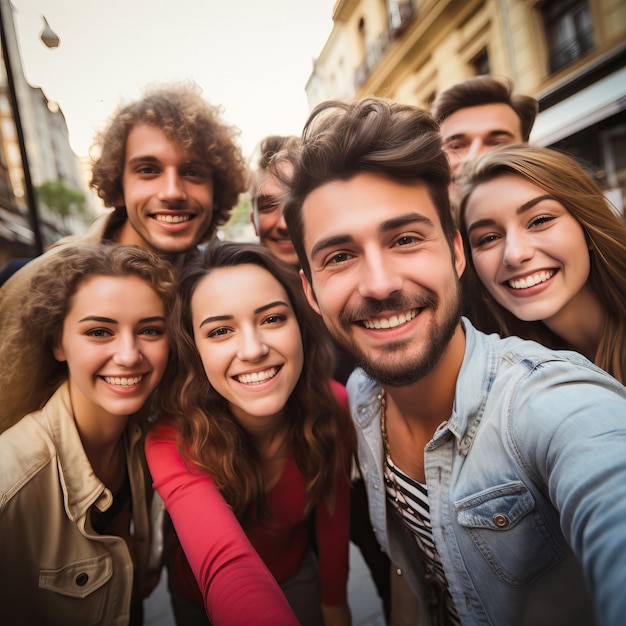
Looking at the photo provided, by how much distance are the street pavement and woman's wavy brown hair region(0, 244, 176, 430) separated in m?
2.21

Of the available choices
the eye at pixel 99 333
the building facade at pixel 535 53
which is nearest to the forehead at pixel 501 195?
the eye at pixel 99 333

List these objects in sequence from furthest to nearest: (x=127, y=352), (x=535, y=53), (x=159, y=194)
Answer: (x=535, y=53) → (x=159, y=194) → (x=127, y=352)

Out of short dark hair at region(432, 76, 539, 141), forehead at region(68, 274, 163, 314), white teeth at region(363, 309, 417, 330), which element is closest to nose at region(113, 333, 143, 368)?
forehead at region(68, 274, 163, 314)

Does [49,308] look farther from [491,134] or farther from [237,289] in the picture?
[491,134]

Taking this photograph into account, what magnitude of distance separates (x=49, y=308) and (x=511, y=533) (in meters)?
2.09

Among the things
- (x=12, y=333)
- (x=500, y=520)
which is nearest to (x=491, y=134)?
(x=500, y=520)

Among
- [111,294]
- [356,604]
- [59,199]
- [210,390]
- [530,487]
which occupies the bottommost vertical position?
[356,604]

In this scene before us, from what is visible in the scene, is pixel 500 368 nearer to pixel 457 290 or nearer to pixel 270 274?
pixel 457 290

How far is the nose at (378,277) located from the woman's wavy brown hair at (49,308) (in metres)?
1.04

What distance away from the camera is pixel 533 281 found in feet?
5.38

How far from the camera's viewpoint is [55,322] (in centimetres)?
163

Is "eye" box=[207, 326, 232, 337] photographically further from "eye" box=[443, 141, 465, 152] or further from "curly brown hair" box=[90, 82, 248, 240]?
"eye" box=[443, 141, 465, 152]

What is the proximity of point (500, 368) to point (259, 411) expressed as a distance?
1.04m

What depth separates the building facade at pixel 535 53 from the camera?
440cm
